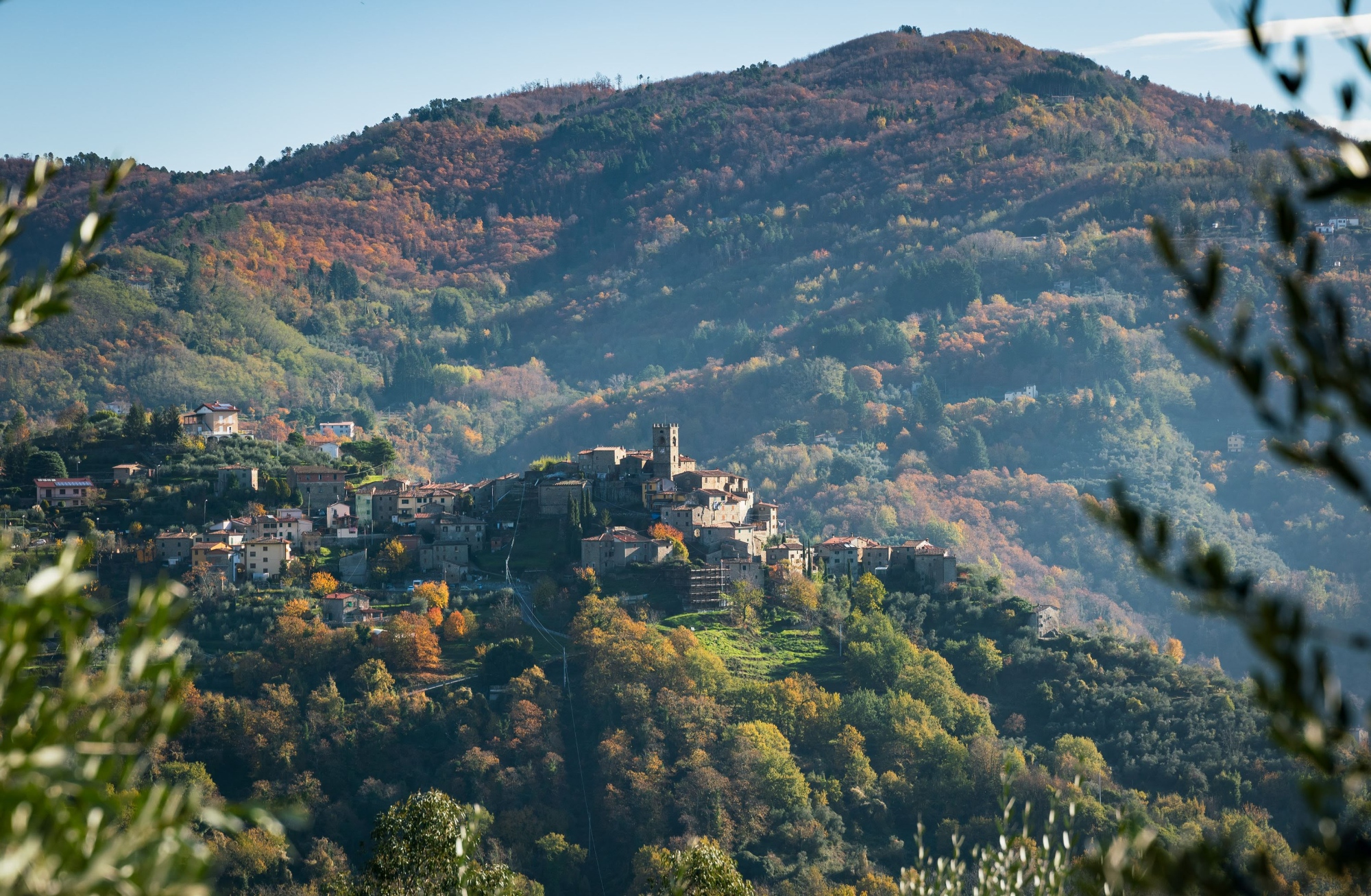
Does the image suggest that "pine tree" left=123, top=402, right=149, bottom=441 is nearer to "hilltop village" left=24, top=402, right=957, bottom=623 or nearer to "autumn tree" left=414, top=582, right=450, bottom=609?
"hilltop village" left=24, top=402, right=957, bottom=623

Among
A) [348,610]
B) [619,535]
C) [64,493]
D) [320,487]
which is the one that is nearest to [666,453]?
[619,535]

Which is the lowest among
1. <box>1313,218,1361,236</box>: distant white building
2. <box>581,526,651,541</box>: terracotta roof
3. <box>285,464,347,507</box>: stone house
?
<box>581,526,651,541</box>: terracotta roof

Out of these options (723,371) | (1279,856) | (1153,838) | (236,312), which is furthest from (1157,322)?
(1153,838)

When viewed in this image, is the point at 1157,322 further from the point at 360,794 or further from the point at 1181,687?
the point at 360,794

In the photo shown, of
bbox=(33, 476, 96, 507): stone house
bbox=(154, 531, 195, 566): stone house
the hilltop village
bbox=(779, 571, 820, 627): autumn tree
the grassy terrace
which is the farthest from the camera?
bbox=(33, 476, 96, 507): stone house

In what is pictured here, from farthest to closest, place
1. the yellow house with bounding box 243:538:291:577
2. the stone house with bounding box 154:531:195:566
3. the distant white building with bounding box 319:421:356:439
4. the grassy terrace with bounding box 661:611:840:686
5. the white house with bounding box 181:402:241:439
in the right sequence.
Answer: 1. the distant white building with bounding box 319:421:356:439
2. the white house with bounding box 181:402:241:439
3. the stone house with bounding box 154:531:195:566
4. the yellow house with bounding box 243:538:291:577
5. the grassy terrace with bounding box 661:611:840:686

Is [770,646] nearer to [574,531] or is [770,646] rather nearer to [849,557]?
[849,557]

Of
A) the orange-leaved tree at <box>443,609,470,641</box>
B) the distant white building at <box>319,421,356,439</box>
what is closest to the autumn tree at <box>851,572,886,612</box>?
the orange-leaved tree at <box>443,609,470,641</box>
